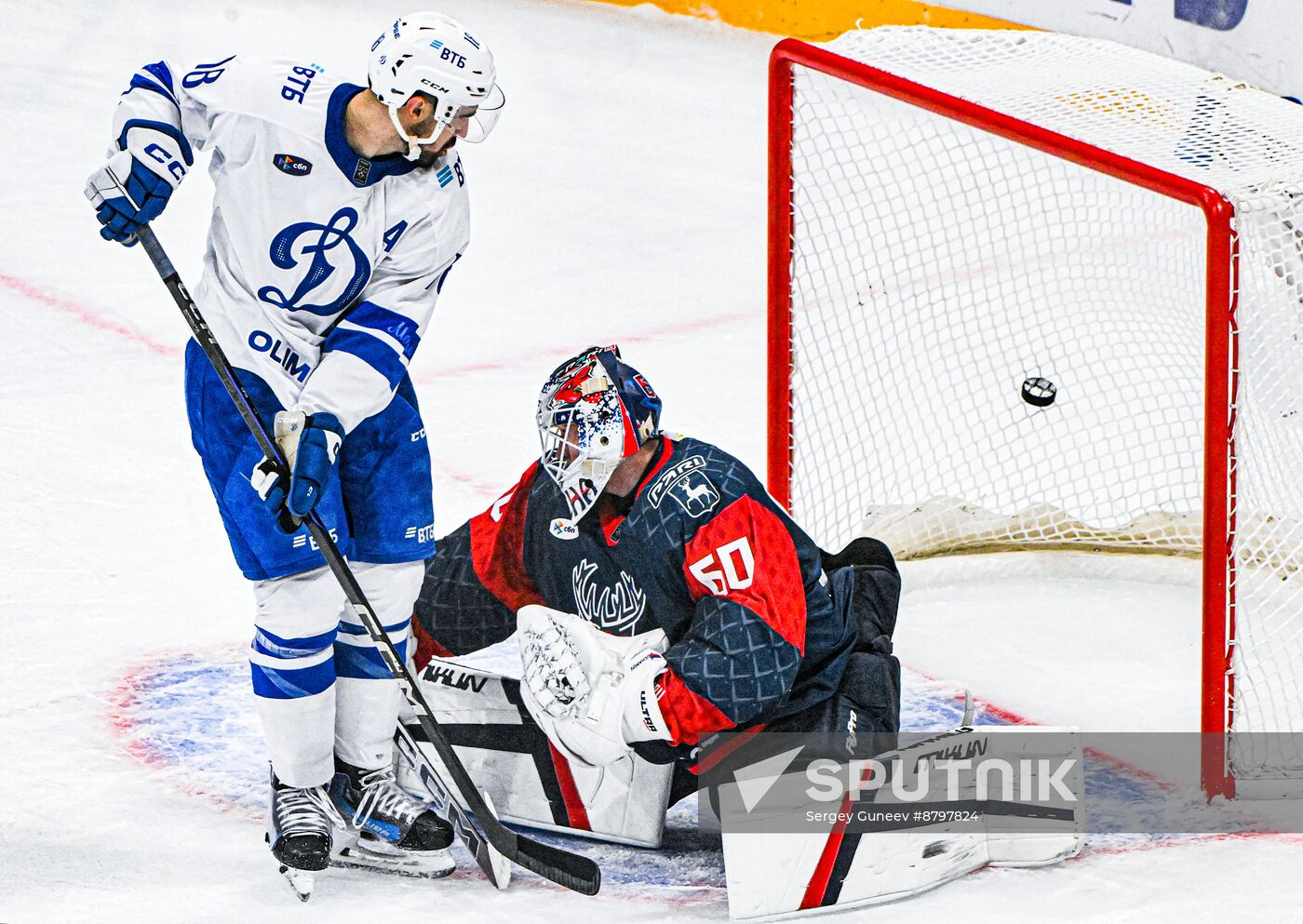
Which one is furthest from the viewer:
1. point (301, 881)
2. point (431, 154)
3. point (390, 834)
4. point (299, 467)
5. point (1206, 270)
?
point (1206, 270)

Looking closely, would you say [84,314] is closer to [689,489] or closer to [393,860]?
[393,860]

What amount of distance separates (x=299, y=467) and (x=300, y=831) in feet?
1.91

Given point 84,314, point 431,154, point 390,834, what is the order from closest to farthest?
point 431,154 < point 390,834 < point 84,314

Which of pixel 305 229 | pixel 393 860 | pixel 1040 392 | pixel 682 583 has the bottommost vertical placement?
pixel 393 860

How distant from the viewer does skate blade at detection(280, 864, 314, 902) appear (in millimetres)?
2912

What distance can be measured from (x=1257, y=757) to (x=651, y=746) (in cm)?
105

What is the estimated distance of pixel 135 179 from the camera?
2.79 meters

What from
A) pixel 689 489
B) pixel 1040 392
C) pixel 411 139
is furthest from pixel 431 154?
pixel 1040 392

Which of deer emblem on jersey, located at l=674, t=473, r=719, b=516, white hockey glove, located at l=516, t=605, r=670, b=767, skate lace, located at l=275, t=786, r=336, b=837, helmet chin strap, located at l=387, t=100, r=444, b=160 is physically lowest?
skate lace, located at l=275, t=786, r=336, b=837

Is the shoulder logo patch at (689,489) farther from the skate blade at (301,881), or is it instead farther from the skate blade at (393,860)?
the skate blade at (301,881)

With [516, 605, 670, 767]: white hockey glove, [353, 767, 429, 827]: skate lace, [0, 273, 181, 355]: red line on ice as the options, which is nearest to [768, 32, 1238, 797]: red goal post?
[516, 605, 670, 767]: white hockey glove

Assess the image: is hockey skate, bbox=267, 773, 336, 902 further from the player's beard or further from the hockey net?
the hockey net

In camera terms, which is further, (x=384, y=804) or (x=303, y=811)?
(x=384, y=804)

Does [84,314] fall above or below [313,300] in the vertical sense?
below
